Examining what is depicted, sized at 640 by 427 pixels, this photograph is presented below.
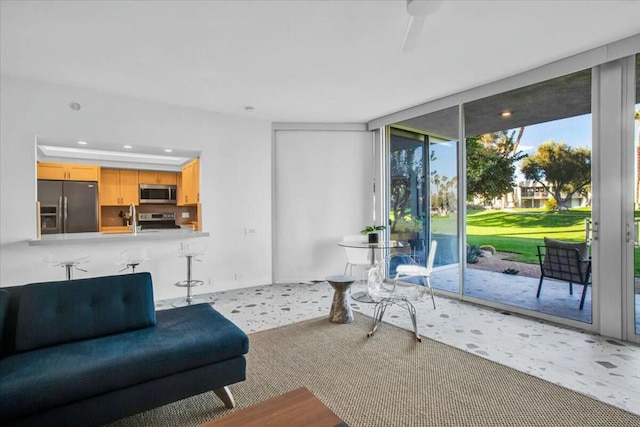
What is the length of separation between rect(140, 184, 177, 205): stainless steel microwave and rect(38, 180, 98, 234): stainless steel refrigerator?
90 centimetres

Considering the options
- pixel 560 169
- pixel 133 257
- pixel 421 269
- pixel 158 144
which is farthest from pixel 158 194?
pixel 560 169

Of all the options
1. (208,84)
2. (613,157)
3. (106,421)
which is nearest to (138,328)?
(106,421)

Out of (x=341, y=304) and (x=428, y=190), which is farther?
(x=428, y=190)

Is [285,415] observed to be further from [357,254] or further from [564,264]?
[357,254]

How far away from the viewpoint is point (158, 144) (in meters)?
4.47

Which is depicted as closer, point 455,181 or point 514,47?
point 514,47

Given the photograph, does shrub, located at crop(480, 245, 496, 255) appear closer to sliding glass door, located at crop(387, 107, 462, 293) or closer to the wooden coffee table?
sliding glass door, located at crop(387, 107, 462, 293)

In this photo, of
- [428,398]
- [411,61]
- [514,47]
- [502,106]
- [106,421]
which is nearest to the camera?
[106,421]

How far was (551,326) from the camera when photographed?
343 cm

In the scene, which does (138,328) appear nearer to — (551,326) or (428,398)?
(428,398)

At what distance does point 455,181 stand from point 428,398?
311cm

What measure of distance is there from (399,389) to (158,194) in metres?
6.24

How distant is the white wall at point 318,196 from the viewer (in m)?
5.54

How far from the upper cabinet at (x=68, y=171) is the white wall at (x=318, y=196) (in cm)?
347
